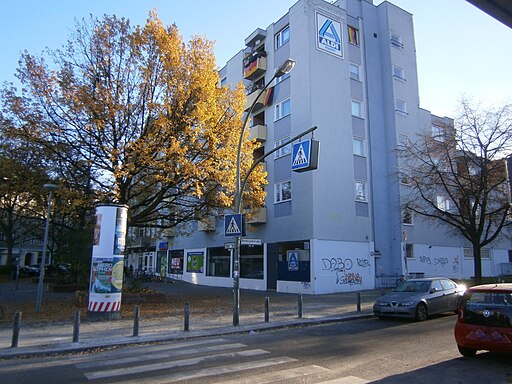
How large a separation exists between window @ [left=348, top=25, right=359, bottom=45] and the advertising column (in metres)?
21.5

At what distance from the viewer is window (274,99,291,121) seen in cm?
2755

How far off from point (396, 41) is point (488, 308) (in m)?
27.6

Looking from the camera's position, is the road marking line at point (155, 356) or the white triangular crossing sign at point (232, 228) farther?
the white triangular crossing sign at point (232, 228)

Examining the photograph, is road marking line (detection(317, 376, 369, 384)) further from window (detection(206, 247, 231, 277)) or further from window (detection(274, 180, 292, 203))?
window (detection(206, 247, 231, 277))

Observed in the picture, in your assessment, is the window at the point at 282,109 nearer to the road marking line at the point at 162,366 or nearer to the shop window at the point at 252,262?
the shop window at the point at 252,262

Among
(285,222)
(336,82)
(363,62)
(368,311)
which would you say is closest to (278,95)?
(336,82)

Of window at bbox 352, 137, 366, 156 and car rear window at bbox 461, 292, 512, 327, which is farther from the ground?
window at bbox 352, 137, 366, 156

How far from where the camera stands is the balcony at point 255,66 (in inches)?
1179

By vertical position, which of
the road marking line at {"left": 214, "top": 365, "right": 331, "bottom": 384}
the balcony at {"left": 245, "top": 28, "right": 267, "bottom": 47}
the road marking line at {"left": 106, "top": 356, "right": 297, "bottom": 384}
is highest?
the balcony at {"left": 245, "top": 28, "right": 267, "bottom": 47}

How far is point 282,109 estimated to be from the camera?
28.2m

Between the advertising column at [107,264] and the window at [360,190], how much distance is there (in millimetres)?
16554

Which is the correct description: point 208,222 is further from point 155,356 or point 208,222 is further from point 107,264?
point 155,356

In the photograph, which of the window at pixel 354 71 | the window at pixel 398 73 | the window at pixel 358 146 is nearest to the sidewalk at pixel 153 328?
the window at pixel 358 146

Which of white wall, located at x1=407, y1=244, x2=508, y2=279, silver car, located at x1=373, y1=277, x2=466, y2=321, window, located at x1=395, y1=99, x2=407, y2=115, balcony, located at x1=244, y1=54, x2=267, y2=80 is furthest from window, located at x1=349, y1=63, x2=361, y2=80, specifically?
silver car, located at x1=373, y1=277, x2=466, y2=321
